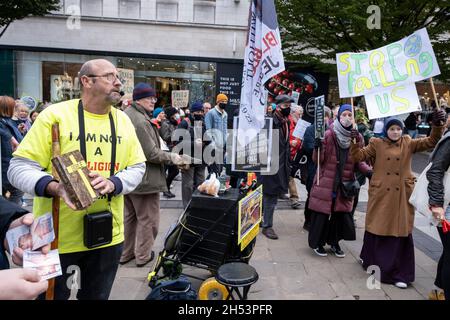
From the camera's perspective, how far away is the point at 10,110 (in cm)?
478

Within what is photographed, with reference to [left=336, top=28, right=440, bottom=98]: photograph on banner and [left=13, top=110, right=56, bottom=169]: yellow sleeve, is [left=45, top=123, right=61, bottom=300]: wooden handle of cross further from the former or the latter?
[left=336, top=28, right=440, bottom=98]: photograph on banner

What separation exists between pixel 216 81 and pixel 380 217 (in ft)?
49.3

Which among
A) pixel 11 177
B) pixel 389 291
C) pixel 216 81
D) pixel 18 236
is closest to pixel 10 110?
Answer: pixel 11 177

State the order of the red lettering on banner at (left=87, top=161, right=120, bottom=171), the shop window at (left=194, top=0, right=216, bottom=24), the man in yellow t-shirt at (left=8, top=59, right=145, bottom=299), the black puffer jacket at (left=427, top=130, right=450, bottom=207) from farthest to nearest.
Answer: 1. the shop window at (left=194, top=0, right=216, bottom=24)
2. the black puffer jacket at (left=427, top=130, right=450, bottom=207)
3. the red lettering on banner at (left=87, top=161, right=120, bottom=171)
4. the man in yellow t-shirt at (left=8, top=59, right=145, bottom=299)

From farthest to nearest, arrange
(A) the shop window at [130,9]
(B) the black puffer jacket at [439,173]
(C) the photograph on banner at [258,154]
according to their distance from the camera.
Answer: (A) the shop window at [130,9] → (C) the photograph on banner at [258,154] → (B) the black puffer jacket at [439,173]

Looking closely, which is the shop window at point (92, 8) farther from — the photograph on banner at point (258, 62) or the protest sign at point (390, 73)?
the protest sign at point (390, 73)

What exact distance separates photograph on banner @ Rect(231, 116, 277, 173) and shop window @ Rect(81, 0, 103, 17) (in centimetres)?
1519

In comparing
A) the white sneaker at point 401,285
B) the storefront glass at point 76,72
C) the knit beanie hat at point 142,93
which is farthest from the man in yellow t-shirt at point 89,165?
the storefront glass at point 76,72

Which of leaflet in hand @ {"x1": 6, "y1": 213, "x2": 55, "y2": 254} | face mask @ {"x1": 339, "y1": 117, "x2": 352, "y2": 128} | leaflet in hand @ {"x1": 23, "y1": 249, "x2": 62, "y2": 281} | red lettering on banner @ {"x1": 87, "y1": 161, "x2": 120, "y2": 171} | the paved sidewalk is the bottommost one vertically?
the paved sidewalk

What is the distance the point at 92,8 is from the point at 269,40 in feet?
52.3

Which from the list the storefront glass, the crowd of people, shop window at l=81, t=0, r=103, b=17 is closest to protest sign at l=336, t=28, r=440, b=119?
the crowd of people

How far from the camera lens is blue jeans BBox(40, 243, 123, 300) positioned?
7.89 ft

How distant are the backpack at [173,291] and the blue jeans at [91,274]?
681 millimetres

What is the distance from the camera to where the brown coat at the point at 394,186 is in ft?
13.3
